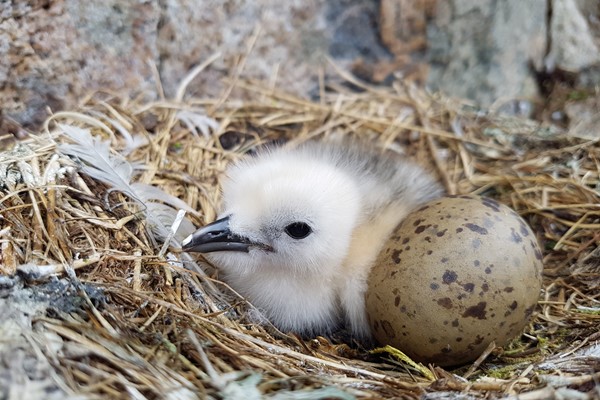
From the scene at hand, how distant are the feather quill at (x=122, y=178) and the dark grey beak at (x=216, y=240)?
113 millimetres

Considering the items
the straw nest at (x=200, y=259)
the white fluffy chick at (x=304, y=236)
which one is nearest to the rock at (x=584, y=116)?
the straw nest at (x=200, y=259)

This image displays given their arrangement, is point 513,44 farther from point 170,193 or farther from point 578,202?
point 170,193

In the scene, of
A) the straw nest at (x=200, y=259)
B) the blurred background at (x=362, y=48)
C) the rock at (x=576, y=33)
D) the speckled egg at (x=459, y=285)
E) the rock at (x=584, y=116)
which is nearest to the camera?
the straw nest at (x=200, y=259)

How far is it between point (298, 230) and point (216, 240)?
0.99 ft

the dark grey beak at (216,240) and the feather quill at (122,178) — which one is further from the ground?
the feather quill at (122,178)

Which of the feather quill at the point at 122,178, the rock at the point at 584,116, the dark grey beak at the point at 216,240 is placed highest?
the feather quill at the point at 122,178

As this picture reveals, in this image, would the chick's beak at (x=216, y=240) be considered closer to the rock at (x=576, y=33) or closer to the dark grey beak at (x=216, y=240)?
the dark grey beak at (x=216, y=240)

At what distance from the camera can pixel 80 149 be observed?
2191 mm

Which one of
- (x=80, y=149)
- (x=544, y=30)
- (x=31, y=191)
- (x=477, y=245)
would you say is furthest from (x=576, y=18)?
(x=31, y=191)

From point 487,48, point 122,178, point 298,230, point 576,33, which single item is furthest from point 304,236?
point 576,33

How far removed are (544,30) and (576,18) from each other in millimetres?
187

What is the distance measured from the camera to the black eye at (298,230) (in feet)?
7.18

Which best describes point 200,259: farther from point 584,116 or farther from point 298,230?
point 584,116

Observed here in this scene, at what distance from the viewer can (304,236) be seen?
7.25ft
